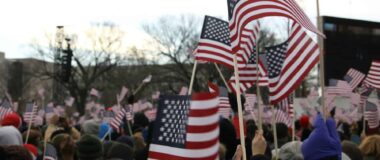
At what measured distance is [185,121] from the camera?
12.8 feet

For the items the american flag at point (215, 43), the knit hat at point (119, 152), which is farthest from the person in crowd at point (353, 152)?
the knit hat at point (119, 152)

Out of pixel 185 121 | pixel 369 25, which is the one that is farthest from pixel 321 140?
pixel 369 25

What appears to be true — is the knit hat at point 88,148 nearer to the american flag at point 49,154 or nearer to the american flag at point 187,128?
the american flag at point 49,154

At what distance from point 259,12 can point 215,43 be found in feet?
7.57

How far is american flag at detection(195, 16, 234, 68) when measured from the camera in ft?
24.8

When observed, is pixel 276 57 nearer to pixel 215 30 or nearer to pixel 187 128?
pixel 215 30

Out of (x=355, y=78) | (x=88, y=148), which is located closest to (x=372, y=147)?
(x=88, y=148)

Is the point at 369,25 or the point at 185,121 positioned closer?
the point at 185,121

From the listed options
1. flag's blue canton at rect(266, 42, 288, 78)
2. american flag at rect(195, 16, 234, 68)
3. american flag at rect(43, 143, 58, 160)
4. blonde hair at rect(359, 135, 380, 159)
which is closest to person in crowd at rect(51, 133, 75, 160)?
american flag at rect(43, 143, 58, 160)

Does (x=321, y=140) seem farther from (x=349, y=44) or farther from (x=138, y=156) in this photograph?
(x=349, y=44)

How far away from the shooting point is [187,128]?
3615 millimetres

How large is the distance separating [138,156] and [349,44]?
32.8 meters

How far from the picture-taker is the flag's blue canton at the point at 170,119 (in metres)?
3.87

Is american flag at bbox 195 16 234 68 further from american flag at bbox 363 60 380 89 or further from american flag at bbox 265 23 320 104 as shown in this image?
american flag at bbox 363 60 380 89
